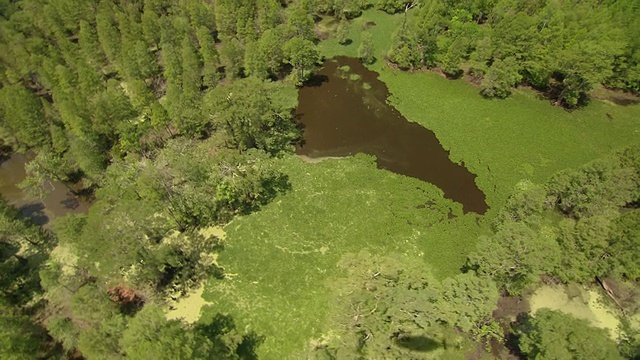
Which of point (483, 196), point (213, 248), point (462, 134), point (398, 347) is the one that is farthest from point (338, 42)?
point (398, 347)

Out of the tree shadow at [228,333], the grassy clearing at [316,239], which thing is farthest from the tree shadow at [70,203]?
the tree shadow at [228,333]

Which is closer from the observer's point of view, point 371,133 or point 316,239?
point 316,239

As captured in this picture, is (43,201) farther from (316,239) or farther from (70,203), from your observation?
(316,239)

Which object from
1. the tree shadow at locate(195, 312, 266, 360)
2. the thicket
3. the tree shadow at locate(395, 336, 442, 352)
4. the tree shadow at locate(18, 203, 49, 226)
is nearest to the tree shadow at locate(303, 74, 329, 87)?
the thicket

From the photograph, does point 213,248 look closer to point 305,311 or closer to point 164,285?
point 164,285

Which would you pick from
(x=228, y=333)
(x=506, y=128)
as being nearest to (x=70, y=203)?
(x=228, y=333)

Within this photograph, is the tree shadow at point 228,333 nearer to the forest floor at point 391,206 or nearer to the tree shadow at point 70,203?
the forest floor at point 391,206
